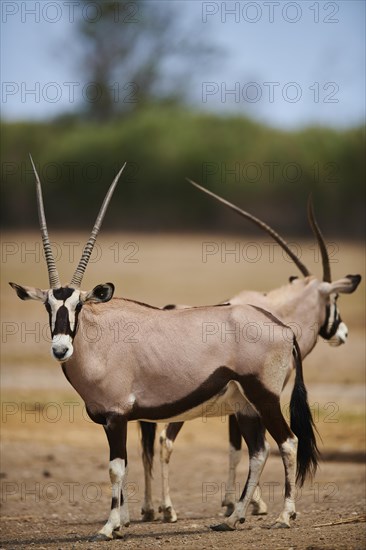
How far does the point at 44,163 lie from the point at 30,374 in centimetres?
1631

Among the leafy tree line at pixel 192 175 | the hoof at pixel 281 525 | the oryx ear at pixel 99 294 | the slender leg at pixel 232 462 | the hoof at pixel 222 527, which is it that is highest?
the leafy tree line at pixel 192 175

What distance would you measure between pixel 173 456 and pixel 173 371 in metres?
5.44

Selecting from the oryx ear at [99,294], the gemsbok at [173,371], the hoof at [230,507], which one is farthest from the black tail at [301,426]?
the oryx ear at [99,294]

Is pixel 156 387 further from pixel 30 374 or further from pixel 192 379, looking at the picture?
pixel 30 374

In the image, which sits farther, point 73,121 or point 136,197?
point 73,121

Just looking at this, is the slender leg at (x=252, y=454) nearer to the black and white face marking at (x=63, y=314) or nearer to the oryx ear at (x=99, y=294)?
the oryx ear at (x=99, y=294)

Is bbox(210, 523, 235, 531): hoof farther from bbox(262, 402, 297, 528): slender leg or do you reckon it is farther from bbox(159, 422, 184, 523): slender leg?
bbox(159, 422, 184, 523): slender leg

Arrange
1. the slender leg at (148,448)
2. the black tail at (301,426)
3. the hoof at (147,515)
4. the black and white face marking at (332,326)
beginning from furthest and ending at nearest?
1. the black and white face marking at (332,326)
2. the slender leg at (148,448)
3. the hoof at (147,515)
4. the black tail at (301,426)

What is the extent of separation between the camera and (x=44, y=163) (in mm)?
35938

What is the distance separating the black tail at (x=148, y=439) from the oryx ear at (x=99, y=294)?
5.69 feet

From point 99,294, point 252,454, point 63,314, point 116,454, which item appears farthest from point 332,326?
point 63,314

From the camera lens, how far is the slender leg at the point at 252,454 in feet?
31.1

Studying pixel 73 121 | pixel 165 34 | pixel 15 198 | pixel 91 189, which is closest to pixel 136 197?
pixel 91 189

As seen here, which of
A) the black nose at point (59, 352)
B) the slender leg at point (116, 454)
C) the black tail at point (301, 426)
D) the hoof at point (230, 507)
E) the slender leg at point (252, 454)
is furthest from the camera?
the hoof at point (230, 507)
